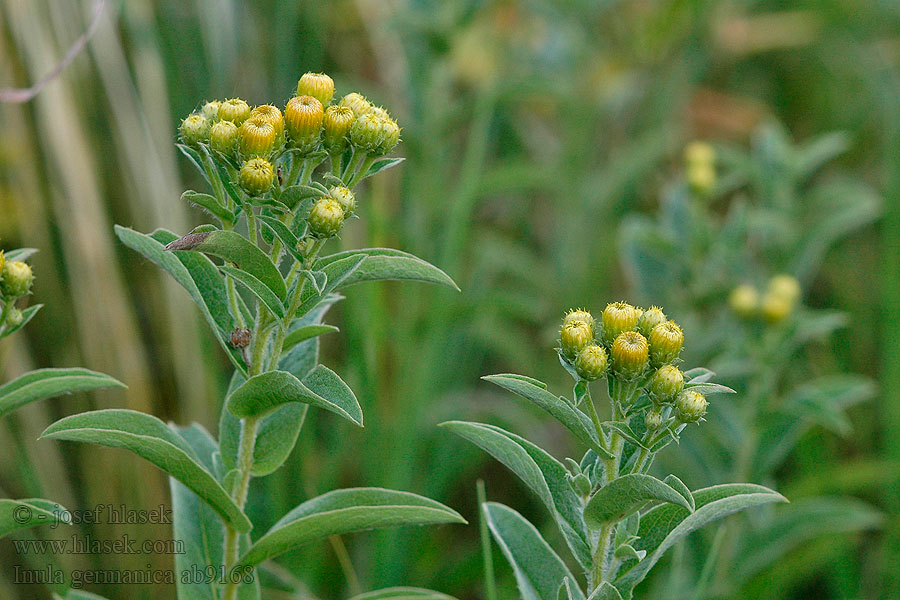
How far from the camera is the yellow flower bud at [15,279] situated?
1206 mm

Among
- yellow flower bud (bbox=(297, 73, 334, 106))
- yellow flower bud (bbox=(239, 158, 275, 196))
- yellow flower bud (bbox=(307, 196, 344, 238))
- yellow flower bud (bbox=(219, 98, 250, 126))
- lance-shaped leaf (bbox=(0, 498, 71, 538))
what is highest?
yellow flower bud (bbox=(297, 73, 334, 106))

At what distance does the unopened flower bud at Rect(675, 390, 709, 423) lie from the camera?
1.16 m

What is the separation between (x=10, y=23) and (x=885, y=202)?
2.82m

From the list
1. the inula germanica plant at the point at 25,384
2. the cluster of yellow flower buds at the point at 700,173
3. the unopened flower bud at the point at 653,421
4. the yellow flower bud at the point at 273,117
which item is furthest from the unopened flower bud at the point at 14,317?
the cluster of yellow flower buds at the point at 700,173

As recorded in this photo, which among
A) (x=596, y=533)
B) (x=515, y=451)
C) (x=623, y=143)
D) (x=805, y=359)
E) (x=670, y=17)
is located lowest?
(x=805, y=359)

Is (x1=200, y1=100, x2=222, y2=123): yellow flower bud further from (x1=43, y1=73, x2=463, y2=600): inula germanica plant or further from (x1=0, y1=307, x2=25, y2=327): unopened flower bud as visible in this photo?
(x1=0, y1=307, x2=25, y2=327): unopened flower bud

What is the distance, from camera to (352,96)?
128 cm

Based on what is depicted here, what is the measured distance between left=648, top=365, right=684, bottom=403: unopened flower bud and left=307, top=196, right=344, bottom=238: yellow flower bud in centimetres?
45

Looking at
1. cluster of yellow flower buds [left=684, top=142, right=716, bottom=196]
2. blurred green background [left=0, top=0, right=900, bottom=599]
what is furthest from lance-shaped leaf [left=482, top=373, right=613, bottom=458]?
cluster of yellow flower buds [left=684, top=142, right=716, bottom=196]

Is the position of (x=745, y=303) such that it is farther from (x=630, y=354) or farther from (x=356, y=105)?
(x=356, y=105)

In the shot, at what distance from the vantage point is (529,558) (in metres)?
1.26

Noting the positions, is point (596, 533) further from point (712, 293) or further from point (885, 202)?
point (885, 202)

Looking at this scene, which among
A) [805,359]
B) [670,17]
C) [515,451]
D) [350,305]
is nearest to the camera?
[515,451]

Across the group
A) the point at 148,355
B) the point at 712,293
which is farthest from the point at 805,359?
the point at 148,355
